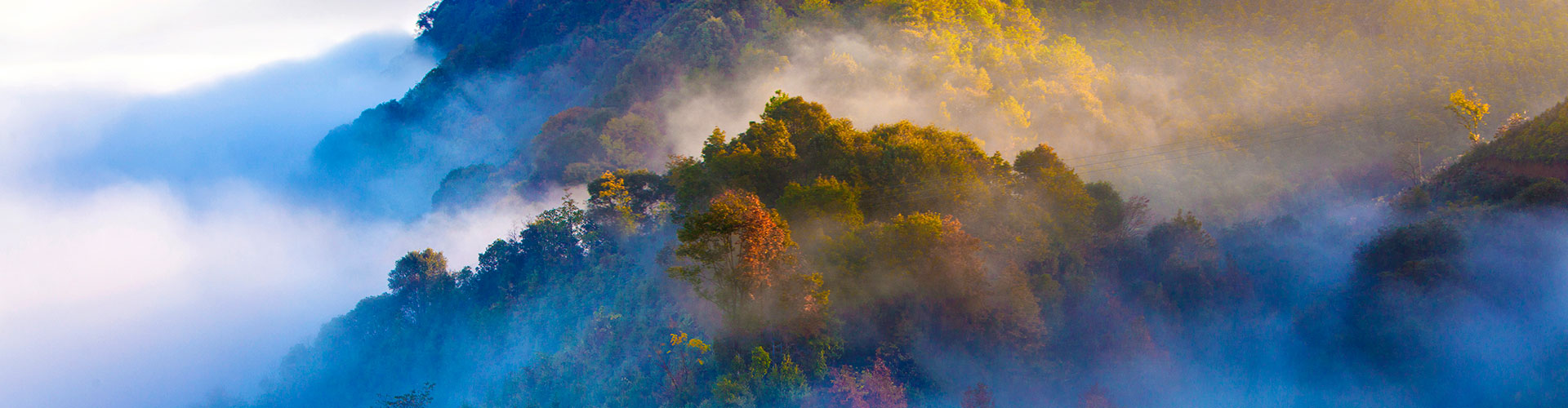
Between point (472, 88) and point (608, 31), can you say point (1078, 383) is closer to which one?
point (608, 31)

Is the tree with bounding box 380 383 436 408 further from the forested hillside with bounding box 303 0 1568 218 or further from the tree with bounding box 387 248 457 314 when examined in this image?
the forested hillside with bounding box 303 0 1568 218

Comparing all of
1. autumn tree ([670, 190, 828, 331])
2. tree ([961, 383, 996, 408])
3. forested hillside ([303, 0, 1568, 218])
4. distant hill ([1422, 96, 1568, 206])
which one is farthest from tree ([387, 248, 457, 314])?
distant hill ([1422, 96, 1568, 206])

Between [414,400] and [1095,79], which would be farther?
[1095,79]

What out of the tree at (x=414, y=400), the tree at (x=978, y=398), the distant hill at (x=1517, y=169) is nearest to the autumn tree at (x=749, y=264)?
the tree at (x=978, y=398)

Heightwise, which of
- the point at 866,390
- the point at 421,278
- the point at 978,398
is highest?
the point at 421,278

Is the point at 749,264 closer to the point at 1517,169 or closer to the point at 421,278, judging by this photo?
the point at 1517,169

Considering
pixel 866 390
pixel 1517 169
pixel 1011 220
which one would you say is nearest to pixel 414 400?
pixel 866 390

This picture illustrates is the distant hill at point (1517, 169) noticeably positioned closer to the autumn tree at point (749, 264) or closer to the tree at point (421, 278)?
the autumn tree at point (749, 264)

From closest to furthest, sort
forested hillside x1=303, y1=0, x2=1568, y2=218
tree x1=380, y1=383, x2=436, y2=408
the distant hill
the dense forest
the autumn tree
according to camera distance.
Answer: the autumn tree
the dense forest
the distant hill
tree x1=380, y1=383, x2=436, y2=408
forested hillside x1=303, y1=0, x2=1568, y2=218

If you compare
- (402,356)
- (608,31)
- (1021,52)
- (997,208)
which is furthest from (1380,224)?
(608,31)
